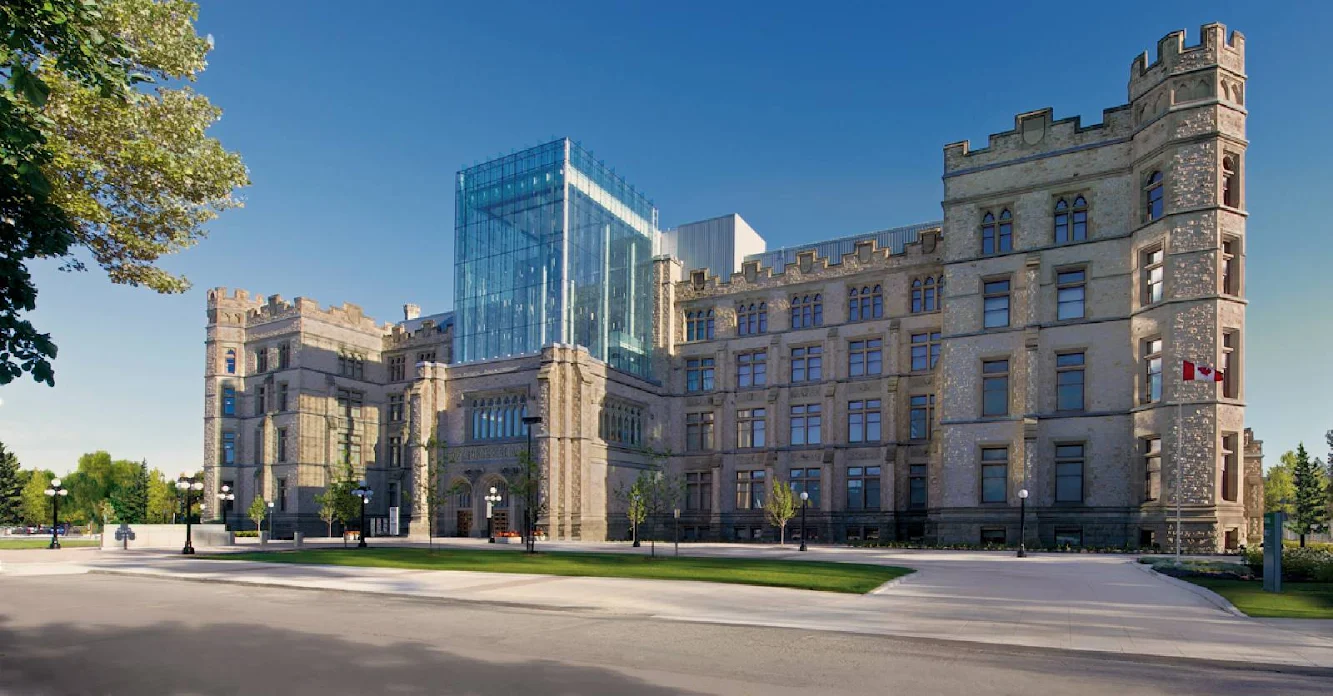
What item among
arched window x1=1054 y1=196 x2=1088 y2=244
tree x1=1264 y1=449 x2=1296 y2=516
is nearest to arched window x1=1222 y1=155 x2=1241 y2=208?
arched window x1=1054 y1=196 x2=1088 y2=244

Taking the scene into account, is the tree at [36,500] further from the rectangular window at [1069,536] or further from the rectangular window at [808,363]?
the rectangular window at [1069,536]

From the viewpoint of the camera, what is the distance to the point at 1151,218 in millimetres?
39094

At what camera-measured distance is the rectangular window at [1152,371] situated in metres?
38.1

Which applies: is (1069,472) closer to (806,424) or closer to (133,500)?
(806,424)

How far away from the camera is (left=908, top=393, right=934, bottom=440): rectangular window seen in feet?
159

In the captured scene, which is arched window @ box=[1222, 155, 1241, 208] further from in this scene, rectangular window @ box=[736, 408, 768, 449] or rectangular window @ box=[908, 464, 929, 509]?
rectangular window @ box=[736, 408, 768, 449]

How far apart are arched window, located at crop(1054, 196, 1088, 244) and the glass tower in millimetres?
27662

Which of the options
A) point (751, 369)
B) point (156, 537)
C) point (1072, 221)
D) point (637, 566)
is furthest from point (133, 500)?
point (1072, 221)

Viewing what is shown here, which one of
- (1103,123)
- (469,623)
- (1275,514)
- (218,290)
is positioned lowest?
(469,623)

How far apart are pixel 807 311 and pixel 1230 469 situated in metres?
25.2

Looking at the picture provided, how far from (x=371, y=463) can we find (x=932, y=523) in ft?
145

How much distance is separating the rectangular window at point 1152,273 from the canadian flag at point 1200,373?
4.31 m

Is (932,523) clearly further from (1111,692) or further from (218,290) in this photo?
(218,290)

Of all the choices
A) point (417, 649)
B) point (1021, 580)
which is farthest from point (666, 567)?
point (417, 649)
